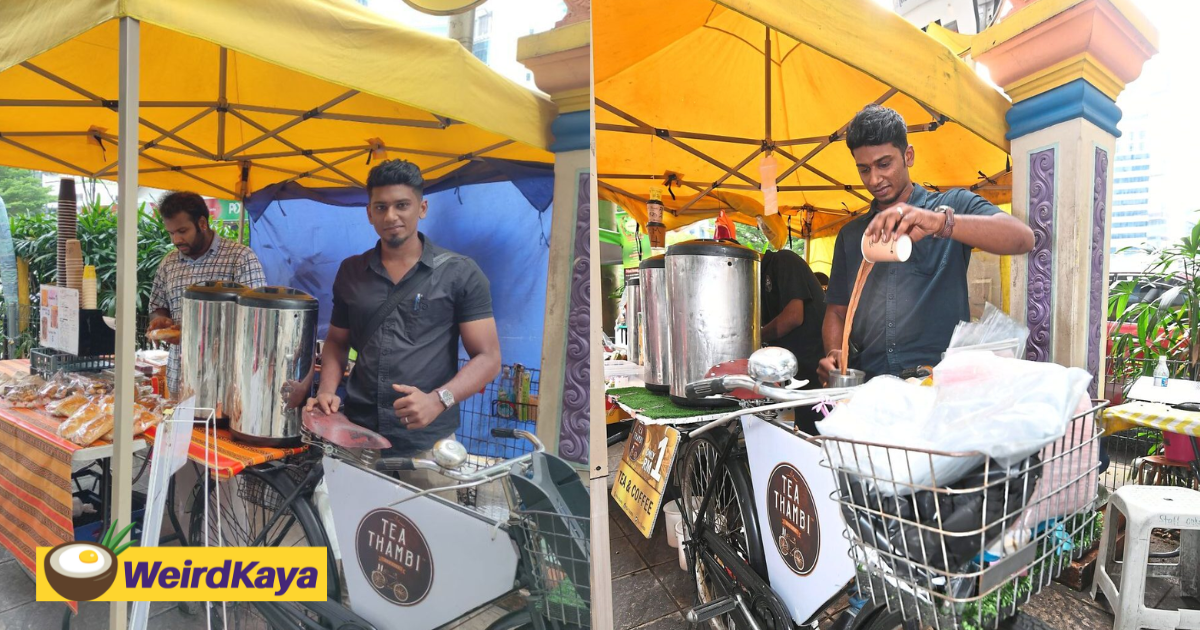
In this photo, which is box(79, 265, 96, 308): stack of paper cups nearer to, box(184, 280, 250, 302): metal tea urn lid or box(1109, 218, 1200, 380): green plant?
box(184, 280, 250, 302): metal tea urn lid

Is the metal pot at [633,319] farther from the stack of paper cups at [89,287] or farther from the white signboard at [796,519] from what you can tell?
the stack of paper cups at [89,287]

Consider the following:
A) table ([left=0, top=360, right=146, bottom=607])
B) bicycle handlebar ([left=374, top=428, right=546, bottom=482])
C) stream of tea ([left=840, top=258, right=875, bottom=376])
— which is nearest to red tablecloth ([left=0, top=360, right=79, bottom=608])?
table ([left=0, top=360, right=146, bottom=607])

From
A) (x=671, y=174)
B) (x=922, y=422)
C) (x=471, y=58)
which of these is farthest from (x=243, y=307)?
(x=671, y=174)

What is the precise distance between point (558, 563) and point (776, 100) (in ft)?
6.08

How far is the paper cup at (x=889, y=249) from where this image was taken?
4.67 ft

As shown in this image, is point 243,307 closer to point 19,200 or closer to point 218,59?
point 218,59

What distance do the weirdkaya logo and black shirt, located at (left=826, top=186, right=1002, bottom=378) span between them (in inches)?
64.6

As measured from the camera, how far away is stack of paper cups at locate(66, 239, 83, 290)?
1612mm

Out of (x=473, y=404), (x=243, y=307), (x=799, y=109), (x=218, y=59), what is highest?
(x=799, y=109)

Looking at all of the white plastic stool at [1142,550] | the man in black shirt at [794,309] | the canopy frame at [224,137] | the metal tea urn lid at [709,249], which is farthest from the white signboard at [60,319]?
the white plastic stool at [1142,550]

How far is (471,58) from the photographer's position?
4.66ft

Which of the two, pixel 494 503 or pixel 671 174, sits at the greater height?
pixel 671 174

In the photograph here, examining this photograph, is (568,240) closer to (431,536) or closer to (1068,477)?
(431,536)

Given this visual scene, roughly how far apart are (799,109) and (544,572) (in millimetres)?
1842
